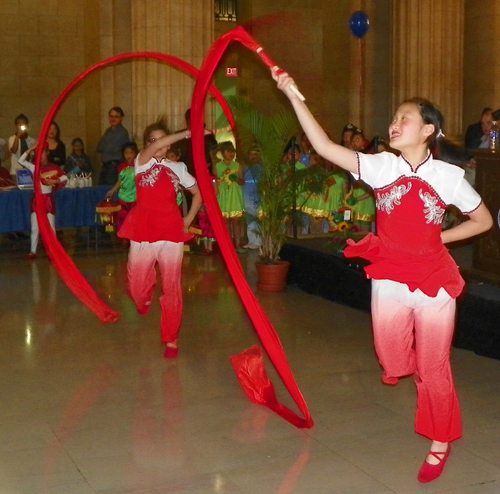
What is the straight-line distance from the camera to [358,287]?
800 centimetres

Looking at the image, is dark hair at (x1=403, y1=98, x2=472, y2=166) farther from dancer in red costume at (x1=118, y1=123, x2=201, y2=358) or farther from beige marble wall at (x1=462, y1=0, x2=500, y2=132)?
beige marble wall at (x1=462, y1=0, x2=500, y2=132)

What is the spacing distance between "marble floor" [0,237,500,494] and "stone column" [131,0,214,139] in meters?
5.06

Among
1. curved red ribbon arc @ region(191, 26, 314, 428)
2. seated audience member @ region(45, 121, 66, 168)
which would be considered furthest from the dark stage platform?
seated audience member @ region(45, 121, 66, 168)

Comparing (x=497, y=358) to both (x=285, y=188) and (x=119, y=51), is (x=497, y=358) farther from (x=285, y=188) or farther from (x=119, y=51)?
(x=119, y=51)

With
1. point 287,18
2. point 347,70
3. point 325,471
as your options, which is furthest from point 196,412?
point 287,18

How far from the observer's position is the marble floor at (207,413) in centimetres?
428

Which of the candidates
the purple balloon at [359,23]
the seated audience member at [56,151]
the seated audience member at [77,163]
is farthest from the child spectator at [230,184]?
the purple balloon at [359,23]

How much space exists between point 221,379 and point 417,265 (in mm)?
2203

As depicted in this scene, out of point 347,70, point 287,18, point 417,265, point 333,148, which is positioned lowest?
point 417,265

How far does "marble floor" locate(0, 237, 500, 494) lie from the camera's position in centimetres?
428

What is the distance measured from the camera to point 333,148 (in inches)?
Result: 159

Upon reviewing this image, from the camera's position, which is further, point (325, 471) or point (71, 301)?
point (71, 301)

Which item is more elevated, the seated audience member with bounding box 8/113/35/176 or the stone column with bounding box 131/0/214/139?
the stone column with bounding box 131/0/214/139

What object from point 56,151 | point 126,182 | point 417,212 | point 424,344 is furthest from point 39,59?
point 424,344
